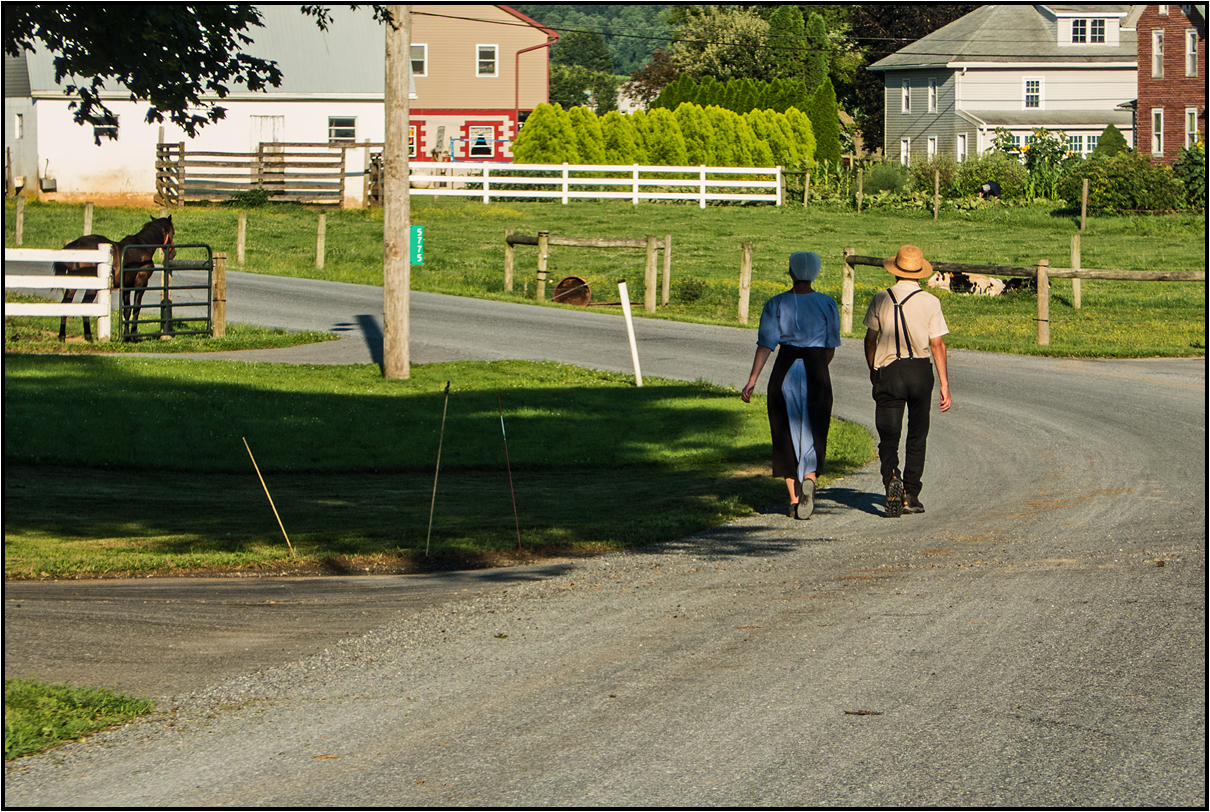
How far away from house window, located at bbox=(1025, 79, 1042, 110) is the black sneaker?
69.7 metres

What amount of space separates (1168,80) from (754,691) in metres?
65.6

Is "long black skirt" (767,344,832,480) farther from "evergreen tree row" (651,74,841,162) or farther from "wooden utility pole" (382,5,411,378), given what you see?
"evergreen tree row" (651,74,841,162)

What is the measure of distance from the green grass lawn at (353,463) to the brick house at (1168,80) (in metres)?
52.8

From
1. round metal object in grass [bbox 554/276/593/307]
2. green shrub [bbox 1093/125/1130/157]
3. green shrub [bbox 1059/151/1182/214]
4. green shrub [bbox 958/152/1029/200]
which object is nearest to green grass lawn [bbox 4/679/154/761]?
round metal object in grass [bbox 554/276/593/307]

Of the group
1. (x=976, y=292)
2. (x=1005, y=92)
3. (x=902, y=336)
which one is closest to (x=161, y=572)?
(x=902, y=336)

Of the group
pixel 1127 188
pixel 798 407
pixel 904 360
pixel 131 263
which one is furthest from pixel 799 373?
pixel 1127 188

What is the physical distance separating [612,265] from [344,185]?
56.2 feet

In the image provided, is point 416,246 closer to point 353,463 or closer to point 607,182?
point 353,463

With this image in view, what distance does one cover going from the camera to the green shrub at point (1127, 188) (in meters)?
46.4

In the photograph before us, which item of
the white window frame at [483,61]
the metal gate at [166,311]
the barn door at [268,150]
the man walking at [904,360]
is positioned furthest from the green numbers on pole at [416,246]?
the white window frame at [483,61]

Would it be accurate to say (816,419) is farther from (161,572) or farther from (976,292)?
(976,292)

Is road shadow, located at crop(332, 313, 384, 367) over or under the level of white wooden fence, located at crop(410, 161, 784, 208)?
under

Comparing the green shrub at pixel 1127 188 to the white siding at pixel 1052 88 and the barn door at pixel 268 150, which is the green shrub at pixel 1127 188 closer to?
the barn door at pixel 268 150

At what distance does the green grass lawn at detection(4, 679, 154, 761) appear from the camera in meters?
5.54
